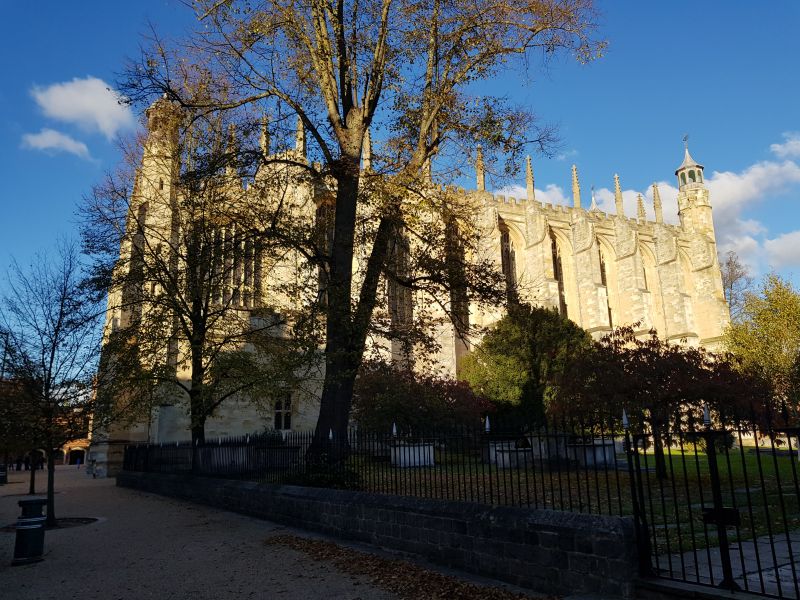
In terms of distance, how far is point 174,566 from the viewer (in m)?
7.58

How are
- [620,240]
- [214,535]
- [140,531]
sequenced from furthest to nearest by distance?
[620,240]
[140,531]
[214,535]

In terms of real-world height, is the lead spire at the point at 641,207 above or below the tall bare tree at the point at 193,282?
above

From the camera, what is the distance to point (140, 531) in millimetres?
10375

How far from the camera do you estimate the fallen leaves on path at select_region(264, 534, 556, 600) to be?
5746mm

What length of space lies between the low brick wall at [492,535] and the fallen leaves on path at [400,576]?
31cm

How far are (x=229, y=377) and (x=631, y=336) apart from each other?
35.7 feet

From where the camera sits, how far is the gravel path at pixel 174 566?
20.6 ft

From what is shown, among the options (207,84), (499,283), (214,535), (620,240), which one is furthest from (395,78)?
(620,240)

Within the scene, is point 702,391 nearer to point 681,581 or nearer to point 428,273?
point 428,273

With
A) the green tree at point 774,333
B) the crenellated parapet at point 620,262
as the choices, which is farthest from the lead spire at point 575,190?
the green tree at point 774,333

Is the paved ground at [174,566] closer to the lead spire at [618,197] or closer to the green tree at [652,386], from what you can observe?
the green tree at [652,386]

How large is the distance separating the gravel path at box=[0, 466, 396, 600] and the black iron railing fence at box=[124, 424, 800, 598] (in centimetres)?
150

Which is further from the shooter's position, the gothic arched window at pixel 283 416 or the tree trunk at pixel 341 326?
the gothic arched window at pixel 283 416

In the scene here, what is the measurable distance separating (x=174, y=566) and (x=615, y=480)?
316 inches
